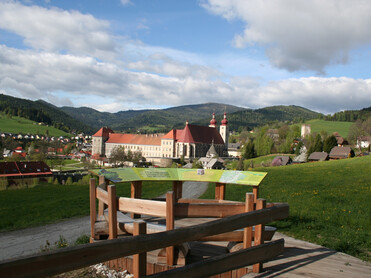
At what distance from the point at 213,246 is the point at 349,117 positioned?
154 meters

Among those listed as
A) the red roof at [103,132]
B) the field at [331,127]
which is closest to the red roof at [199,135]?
the red roof at [103,132]

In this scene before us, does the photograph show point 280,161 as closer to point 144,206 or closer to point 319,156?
point 319,156

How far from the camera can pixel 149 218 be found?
→ 776 centimetres

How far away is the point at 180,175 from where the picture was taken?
7625mm

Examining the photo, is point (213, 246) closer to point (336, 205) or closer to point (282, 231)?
point (282, 231)

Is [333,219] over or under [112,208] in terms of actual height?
under

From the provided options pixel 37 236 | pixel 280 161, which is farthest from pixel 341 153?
pixel 37 236

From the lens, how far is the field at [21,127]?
151m

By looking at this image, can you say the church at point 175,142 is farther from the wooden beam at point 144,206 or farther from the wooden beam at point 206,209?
the wooden beam at point 144,206

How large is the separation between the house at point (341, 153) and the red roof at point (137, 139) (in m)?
63.5

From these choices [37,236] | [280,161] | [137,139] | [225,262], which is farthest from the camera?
[137,139]

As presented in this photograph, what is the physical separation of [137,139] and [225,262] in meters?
113

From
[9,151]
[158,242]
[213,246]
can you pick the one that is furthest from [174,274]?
[9,151]

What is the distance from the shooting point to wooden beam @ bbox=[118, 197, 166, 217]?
4.80 metres
